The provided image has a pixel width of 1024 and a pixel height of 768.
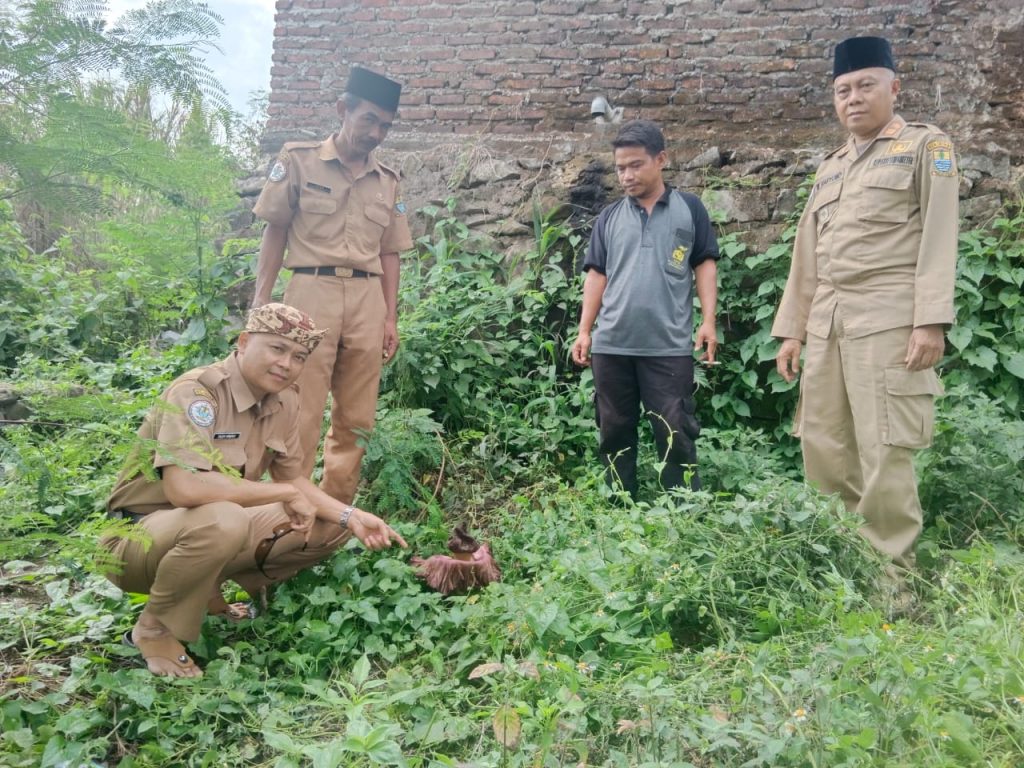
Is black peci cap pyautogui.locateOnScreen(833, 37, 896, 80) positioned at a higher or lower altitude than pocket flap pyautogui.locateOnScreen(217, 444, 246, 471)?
higher

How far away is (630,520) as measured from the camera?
10.7ft

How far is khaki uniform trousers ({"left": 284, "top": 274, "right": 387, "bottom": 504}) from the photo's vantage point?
12.0 feet

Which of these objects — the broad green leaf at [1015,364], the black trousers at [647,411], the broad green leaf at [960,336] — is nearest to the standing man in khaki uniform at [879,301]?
the black trousers at [647,411]

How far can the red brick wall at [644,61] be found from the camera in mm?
5293

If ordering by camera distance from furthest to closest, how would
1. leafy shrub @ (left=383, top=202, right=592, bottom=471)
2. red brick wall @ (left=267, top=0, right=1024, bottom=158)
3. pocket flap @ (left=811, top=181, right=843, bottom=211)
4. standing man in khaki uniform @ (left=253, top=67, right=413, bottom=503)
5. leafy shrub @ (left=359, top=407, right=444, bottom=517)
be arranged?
red brick wall @ (left=267, top=0, right=1024, bottom=158) → leafy shrub @ (left=383, top=202, right=592, bottom=471) → leafy shrub @ (left=359, top=407, right=444, bottom=517) → standing man in khaki uniform @ (left=253, top=67, right=413, bottom=503) → pocket flap @ (left=811, top=181, right=843, bottom=211)

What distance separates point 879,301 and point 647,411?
1.07 metres

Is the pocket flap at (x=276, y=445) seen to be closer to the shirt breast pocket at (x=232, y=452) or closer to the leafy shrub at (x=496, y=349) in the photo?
the shirt breast pocket at (x=232, y=452)

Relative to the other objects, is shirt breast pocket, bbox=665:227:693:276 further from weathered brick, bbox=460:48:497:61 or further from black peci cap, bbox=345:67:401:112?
weathered brick, bbox=460:48:497:61

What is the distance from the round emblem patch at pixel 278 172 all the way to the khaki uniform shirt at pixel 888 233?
2.23 m

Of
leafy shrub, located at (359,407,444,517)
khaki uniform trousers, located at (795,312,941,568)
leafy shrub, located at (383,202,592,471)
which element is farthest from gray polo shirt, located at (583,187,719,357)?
leafy shrub, located at (359,407,444,517)

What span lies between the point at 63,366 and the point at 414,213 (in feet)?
8.11

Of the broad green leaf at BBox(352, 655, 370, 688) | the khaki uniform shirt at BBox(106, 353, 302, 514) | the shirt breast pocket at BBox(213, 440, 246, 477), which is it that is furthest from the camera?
the shirt breast pocket at BBox(213, 440, 246, 477)

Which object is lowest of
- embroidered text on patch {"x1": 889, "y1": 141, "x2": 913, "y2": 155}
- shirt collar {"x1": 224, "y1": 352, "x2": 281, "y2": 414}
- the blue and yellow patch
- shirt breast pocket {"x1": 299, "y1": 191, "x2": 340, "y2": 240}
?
shirt collar {"x1": 224, "y1": 352, "x2": 281, "y2": 414}

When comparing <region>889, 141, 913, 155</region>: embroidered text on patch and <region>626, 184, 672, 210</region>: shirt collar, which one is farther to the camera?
<region>626, 184, 672, 210</region>: shirt collar
